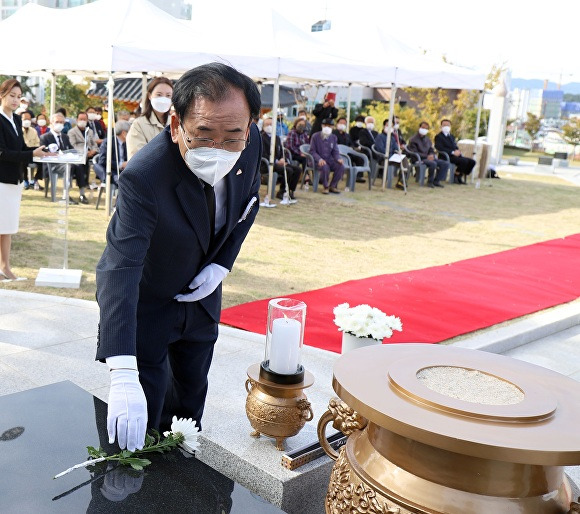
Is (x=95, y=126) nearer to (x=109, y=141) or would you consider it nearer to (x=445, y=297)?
(x=109, y=141)

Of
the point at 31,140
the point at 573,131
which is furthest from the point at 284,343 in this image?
the point at 573,131

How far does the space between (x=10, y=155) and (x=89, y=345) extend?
7.73ft

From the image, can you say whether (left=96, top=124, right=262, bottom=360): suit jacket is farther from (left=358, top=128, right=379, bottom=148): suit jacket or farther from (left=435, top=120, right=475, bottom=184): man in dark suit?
(left=435, top=120, right=475, bottom=184): man in dark suit

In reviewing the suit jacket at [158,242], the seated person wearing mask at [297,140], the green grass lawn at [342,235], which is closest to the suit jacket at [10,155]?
the green grass lawn at [342,235]

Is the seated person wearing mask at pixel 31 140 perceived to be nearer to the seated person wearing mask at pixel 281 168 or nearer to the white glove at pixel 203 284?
the seated person wearing mask at pixel 281 168

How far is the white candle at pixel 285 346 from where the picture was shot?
237cm

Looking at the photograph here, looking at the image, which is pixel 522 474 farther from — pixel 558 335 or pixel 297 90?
pixel 297 90

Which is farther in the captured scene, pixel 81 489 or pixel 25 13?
pixel 25 13

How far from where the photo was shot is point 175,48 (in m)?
9.61

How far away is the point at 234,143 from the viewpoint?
78.6 inches

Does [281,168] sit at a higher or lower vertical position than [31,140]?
lower

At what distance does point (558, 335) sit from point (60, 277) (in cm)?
452

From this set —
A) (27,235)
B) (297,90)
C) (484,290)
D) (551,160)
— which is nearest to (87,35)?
(27,235)

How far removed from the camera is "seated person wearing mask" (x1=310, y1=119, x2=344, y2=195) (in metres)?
14.6
